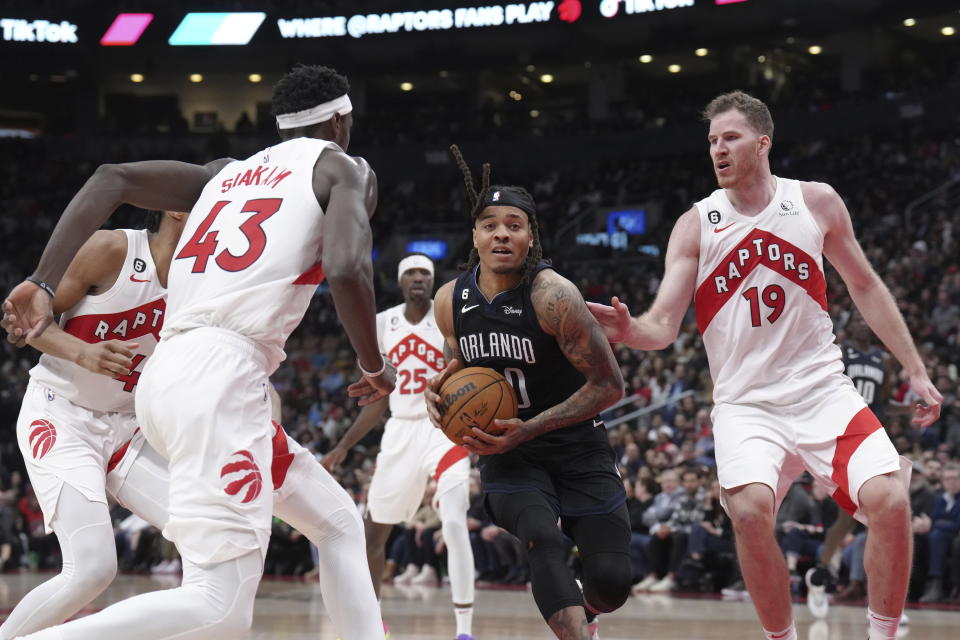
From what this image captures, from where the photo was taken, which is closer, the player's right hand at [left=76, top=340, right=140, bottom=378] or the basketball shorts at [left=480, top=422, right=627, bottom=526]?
the player's right hand at [left=76, top=340, right=140, bottom=378]

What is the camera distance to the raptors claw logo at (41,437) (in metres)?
4.94

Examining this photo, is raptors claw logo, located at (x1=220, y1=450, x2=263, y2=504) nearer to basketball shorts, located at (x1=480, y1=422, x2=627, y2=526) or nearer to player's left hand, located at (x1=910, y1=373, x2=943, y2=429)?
basketball shorts, located at (x1=480, y1=422, x2=627, y2=526)

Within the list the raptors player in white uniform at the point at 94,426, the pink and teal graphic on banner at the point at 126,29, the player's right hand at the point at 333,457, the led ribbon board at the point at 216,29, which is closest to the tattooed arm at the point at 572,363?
the raptors player in white uniform at the point at 94,426

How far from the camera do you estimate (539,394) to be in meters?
5.07

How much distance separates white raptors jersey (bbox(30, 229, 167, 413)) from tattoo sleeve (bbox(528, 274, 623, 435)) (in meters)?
1.72

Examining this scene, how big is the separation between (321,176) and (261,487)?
1045mm

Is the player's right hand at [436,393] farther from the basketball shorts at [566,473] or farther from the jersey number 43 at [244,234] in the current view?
the jersey number 43 at [244,234]

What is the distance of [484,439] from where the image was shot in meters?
4.74

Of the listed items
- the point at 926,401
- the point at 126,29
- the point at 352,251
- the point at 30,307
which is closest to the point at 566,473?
the point at 926,401

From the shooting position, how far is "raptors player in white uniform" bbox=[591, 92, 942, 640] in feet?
15.2

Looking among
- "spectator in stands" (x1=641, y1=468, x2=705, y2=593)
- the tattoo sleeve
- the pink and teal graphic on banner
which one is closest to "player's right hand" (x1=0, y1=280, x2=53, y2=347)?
the tattoo sleeve

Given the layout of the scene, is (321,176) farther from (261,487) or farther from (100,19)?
(100,19)

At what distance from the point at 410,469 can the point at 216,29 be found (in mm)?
23001

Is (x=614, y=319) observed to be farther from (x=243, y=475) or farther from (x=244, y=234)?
(x=243, y=475)
